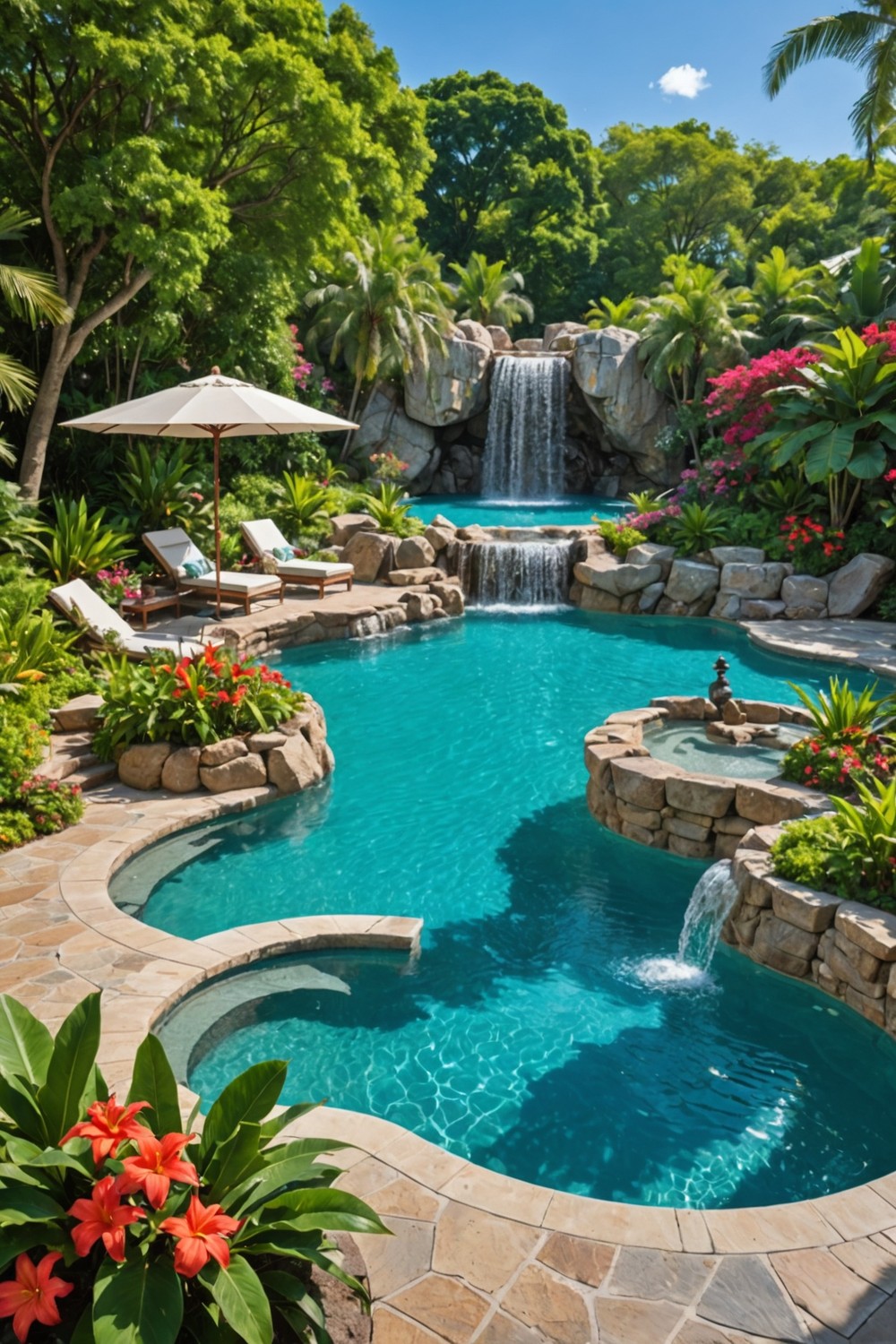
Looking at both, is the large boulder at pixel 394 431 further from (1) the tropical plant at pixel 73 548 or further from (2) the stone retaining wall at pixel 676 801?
(2) the stone retaining wall at pixel 676 801

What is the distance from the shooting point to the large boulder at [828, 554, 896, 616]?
1563 centimetres

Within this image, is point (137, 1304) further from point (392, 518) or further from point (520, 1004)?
point (392, 518)

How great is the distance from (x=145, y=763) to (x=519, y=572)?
10.4 meters

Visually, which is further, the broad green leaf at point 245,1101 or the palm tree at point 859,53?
the palm tree at point 859,53

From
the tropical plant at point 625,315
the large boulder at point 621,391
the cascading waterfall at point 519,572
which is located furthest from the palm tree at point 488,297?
the cascading waterfall at point 519,572

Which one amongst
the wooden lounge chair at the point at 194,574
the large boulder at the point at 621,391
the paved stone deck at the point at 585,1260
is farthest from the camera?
the large boulder at the point at 621,391

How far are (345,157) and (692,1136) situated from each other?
1680 cm

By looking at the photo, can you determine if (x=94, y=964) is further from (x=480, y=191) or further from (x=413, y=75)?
(x=413, y=75)

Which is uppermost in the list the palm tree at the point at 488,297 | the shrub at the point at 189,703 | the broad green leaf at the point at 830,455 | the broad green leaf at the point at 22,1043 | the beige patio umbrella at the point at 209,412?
the palm tree at the point at 488,297

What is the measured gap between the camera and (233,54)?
43.8 ft

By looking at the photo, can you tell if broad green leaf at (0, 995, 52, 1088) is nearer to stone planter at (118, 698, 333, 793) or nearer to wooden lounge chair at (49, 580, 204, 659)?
stone planter at (118, 698, 333, 793)

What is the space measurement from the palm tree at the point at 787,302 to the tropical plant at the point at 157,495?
13902 millimetres

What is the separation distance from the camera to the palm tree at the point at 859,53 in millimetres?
14478

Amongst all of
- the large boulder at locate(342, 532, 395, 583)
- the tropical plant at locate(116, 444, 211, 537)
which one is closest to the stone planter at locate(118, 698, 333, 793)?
the tropical plant at locate(116, 444, 211, 537)
